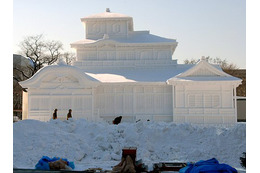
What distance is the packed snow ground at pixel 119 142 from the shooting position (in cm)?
1316

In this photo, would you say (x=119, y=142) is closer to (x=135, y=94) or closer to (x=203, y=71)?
(x=135, y=94)

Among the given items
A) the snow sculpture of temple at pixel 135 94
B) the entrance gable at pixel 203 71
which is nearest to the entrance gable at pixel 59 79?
the snow sculpture of temple at pixel 135 94

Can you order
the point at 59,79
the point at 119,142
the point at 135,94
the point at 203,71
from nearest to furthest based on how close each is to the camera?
1. the point at 119,142
2. the point at 59,79
3. the point at 203,71
4. the point at 135,94

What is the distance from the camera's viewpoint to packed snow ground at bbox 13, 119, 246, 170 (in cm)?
1316

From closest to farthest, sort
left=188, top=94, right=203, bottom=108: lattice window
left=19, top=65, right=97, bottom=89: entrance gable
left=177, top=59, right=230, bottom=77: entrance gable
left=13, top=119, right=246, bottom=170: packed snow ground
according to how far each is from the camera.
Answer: left=13, top=119, right=246, bottom=170: packed snow ground < left=19, top=65, right=97, bottom=89: entrance gable < left=177, top=59, right=230, bottom=77: entrance gable < left=188, top=94, right=203, bottom=108: lattice window

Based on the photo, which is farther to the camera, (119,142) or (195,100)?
(195,100)

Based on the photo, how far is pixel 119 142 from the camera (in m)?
14.9

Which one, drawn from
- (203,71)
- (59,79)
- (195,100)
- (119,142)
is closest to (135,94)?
(195,100)

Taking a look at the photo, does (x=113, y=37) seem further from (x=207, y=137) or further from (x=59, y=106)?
(x=207, y=137)

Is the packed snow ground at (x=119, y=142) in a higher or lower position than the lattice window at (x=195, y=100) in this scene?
lower

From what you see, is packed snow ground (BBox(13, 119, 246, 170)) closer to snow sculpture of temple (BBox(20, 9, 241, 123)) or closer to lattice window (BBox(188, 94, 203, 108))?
snow sculpture of temple (BBox(20, 9, 241, 123))

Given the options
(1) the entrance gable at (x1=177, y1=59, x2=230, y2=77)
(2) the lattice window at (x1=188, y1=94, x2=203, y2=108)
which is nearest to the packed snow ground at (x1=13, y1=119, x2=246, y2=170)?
(2) the lattice window at (x1=188, y1=94, x2=203, y2=108)

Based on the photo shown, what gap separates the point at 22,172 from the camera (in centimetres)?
929

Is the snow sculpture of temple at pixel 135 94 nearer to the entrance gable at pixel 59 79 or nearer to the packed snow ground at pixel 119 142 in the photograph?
the entrance gable at pixel 59 79
